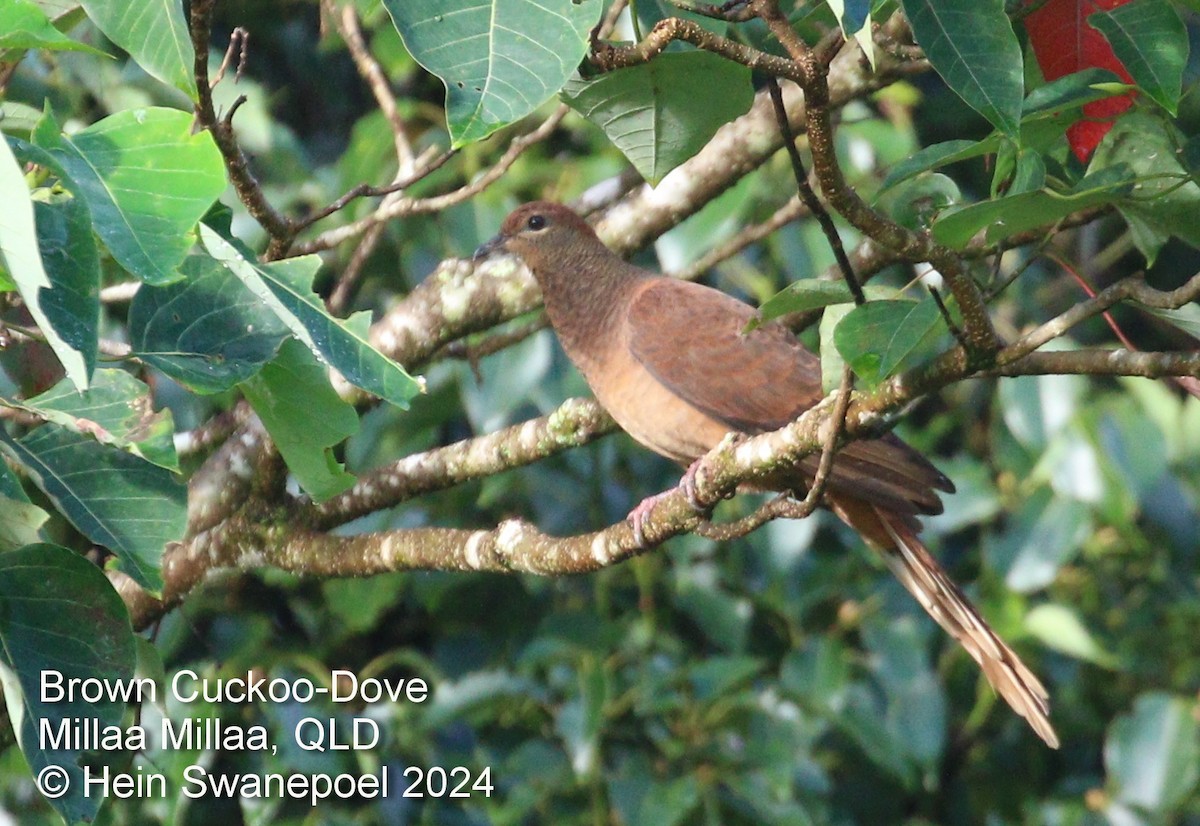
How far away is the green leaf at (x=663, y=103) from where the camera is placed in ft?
6.32

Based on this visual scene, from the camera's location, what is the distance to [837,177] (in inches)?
65.8

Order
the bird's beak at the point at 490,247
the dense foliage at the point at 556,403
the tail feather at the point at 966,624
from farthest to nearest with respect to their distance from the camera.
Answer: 1. the bird's beak at the point at 490,247
2. the tail feather at the point at 966,624
3. the dense foliage at the point at 556,403

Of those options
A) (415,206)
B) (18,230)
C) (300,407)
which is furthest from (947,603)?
(18,230)

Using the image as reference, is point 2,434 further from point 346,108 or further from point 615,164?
point 346,108

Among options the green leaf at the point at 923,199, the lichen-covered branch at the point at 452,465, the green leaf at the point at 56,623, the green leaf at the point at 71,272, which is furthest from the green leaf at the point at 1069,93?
the lichen-covered branch at the point at 452,465

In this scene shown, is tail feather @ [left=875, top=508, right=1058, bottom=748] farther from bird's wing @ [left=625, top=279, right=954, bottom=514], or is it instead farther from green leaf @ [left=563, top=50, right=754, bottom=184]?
green leaf @ [left=563, top=50, right=754, bottom=184]

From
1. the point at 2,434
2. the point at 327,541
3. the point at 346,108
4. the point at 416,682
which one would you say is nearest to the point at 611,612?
the point at 416,682

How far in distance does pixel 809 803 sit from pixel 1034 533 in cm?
118

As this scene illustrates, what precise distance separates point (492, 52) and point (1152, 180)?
905mm

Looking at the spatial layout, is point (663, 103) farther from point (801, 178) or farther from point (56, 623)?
point (56, 623)

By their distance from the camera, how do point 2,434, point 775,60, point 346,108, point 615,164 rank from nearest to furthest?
point 775,60 → point 2,434 → point 615,164 → point 346,108

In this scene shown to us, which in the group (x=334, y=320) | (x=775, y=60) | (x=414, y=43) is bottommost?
(x=334, y=320)

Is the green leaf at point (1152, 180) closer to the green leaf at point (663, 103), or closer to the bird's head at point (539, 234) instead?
the green leaf at point (663, 103)

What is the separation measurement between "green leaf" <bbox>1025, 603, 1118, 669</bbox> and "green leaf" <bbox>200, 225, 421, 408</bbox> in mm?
3634
